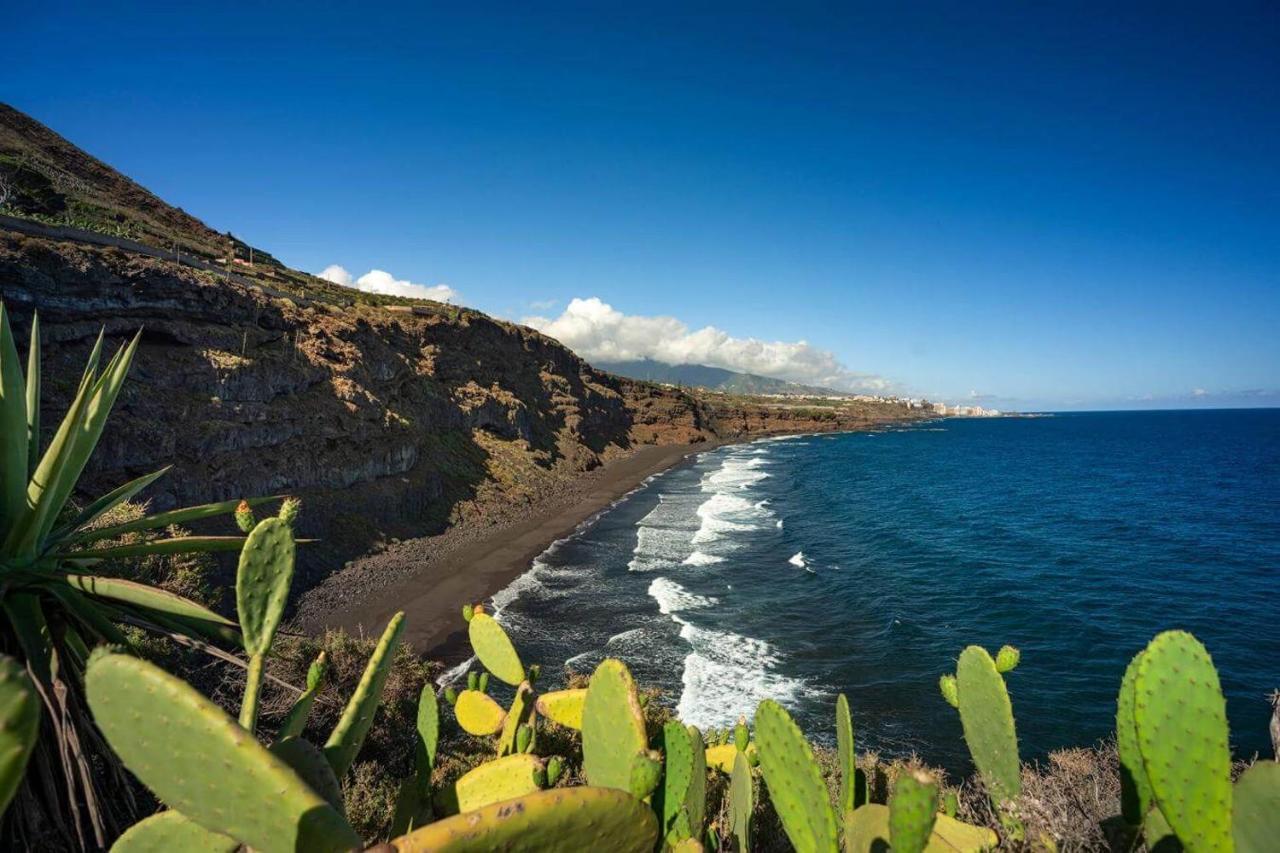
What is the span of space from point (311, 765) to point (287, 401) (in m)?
34.6

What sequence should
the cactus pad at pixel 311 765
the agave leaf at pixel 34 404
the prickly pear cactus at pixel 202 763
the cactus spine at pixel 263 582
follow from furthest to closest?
the agave leaf at pixel 34 404
the cactus spine at pixel 263 582
the cactus pad at pixel 311 765
the prickly pear cactus at pixel 202 763

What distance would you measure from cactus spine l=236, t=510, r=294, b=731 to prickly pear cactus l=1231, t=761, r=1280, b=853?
4437 mm

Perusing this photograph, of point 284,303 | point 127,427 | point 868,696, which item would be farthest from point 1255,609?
point 284,303

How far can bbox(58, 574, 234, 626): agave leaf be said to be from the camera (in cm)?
388

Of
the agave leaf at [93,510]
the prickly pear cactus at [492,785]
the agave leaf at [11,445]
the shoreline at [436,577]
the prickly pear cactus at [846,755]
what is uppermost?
the agave leaf at [11,445]

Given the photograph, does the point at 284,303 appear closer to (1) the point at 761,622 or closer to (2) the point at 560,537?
(2) the point at 560,537

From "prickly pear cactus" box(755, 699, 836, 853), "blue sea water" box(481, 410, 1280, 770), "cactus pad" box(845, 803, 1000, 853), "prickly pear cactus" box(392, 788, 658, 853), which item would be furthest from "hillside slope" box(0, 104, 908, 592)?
"cactus pad" box(845, 803, 1000, 853)

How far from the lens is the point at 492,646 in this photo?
6.00 m

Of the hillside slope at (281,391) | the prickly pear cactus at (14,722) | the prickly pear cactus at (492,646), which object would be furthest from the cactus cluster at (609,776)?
the hillside slope at (281,391)

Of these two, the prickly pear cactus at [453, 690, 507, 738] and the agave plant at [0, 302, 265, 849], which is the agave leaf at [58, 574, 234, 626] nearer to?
the agave plant at [0, 302, 265, 849]

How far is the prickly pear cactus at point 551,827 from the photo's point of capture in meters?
1.66

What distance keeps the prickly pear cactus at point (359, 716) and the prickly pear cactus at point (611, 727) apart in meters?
1.07

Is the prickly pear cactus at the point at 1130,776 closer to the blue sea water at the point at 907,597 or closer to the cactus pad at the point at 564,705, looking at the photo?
the cactus pad at the point at 564,705

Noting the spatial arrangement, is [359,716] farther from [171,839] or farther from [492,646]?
[492,646]
